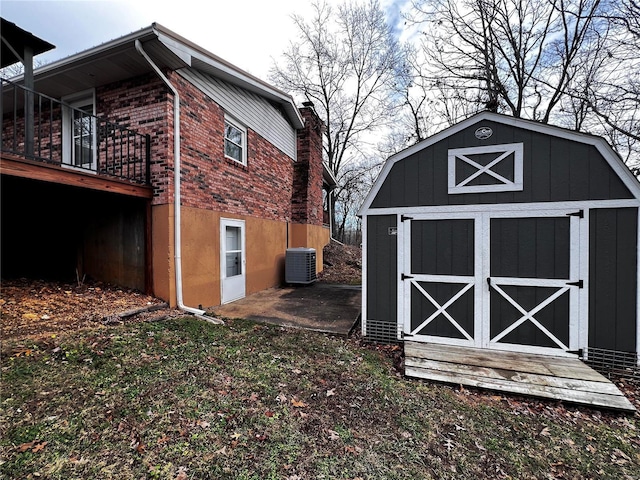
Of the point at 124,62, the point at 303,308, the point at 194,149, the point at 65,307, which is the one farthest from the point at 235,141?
the point at 65,307

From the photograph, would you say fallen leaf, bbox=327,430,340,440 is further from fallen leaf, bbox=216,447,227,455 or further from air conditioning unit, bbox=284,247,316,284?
air conditioning unit, bbox=284,247,316,284

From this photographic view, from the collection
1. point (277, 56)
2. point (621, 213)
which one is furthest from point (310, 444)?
point (277, 56)

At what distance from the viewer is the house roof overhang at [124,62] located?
4.99 meters

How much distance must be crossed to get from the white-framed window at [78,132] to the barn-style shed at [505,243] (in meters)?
6.43

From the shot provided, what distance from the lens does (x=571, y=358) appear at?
3990 millimetres

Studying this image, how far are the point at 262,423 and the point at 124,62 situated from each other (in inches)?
263

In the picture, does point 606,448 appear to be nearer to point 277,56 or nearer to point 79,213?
point 79,213

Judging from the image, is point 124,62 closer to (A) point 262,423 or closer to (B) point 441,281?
(A) point 262,423

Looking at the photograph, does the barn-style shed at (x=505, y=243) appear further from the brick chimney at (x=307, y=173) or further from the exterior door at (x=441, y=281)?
the brick chimney at (x=307, y=173)

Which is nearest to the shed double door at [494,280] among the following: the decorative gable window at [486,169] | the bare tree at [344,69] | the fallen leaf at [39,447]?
the decorative gable window at [486,169]

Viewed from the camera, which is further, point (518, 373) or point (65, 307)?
point (65, 307)

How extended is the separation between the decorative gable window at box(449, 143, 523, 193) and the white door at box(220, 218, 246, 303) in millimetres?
5216

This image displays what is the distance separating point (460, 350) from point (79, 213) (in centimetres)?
815

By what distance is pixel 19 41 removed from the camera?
4566mm
